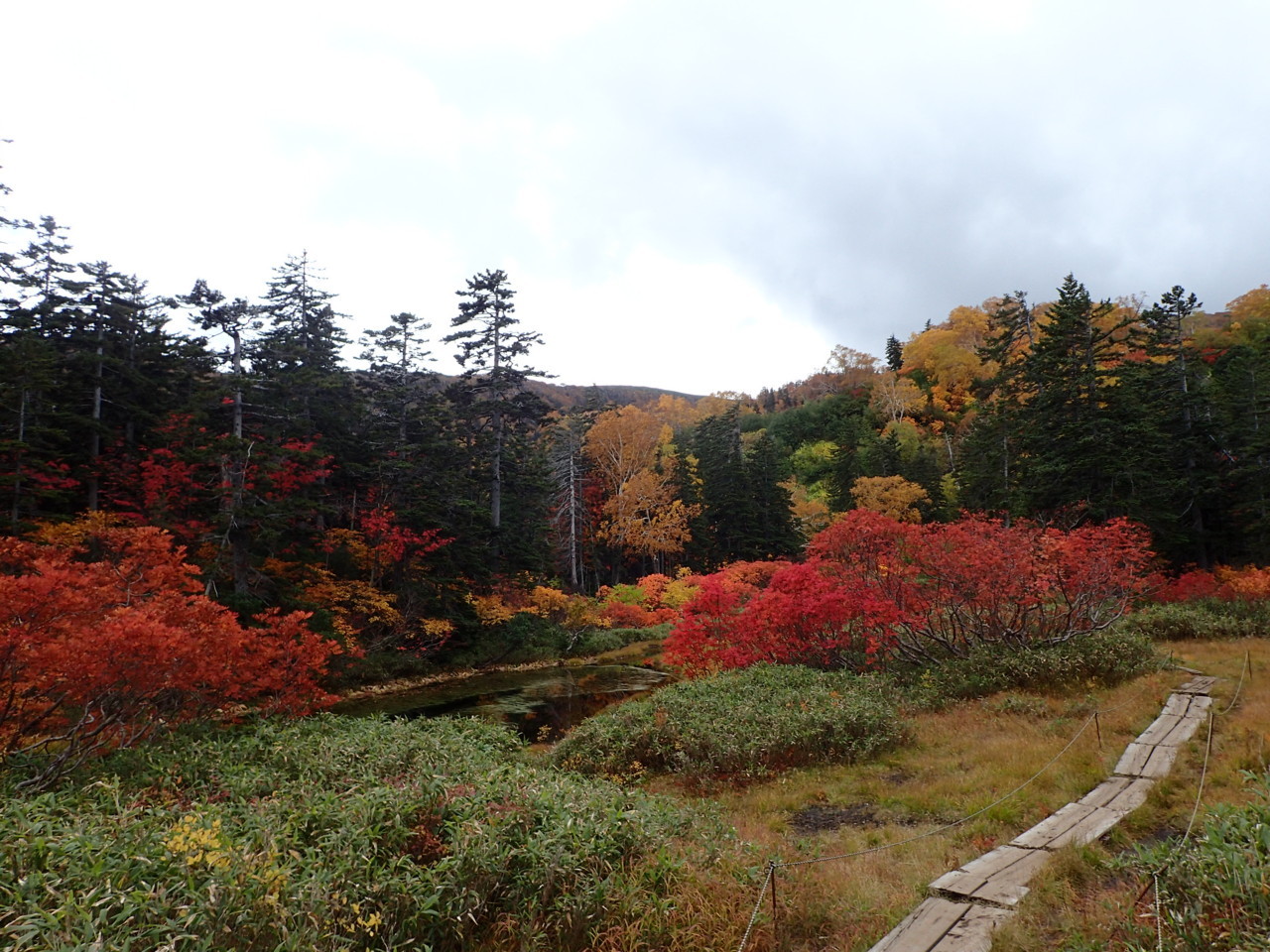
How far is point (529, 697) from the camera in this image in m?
21.3

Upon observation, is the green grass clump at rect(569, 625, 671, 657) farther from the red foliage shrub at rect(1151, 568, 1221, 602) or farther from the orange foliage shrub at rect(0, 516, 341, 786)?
the red foliage shrub at rect(1151, 568, 1221, 602)

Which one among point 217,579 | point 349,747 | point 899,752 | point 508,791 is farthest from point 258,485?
point 899,752

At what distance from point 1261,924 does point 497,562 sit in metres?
28.2

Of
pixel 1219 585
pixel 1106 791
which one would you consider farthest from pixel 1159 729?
pixel 1219 585

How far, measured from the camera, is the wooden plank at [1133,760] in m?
7.84

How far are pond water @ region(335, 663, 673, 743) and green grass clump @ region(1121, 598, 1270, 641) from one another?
14.7 m

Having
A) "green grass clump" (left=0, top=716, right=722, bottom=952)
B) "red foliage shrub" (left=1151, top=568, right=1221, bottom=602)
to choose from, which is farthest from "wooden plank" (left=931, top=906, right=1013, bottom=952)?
"red foliage shrub" (left=1151, top=568, right=1221, bottom=602)

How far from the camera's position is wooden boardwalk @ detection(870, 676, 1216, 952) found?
→ 4574 mm

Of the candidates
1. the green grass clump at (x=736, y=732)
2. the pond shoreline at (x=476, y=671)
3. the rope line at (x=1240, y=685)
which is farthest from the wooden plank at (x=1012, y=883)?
the pond shoreline at (x=476, y=671)

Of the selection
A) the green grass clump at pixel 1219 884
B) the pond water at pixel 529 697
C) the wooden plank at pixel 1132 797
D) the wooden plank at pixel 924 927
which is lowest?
the pond water at pixel 529 697

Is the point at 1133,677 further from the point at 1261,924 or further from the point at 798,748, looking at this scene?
the point at 1261,924

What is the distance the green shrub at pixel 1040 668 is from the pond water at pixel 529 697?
30.8 feet

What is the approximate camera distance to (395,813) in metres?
5.43

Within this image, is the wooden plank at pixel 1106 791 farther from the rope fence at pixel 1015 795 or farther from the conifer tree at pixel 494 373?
the conifer tree at pixel 494 373
